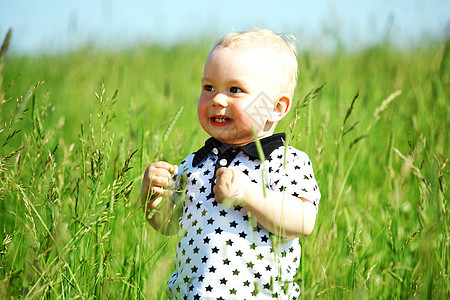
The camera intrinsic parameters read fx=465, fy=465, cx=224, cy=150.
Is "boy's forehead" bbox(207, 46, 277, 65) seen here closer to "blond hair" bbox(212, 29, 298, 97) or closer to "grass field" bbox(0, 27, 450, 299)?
"blond hair" bbox(212, 29, 298, 97)

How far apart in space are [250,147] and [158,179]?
1.06 ft

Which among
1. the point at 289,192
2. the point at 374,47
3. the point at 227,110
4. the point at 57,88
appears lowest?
the point at 57,88

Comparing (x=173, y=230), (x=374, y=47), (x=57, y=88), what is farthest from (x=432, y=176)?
(x=57, y=88)

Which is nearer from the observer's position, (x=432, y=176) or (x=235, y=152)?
(x=432, y=176)

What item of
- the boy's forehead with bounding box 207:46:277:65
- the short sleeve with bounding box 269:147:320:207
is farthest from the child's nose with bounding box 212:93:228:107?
the short sleeve with bounding box 269:147:320:207

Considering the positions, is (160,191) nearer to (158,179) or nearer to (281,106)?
(158,179)

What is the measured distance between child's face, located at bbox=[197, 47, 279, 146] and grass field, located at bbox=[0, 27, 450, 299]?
0.13 meters

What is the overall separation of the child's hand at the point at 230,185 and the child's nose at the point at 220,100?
24 centimetres

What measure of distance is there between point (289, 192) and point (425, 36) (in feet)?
13.2

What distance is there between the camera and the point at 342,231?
2.38m

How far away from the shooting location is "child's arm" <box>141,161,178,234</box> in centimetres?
154

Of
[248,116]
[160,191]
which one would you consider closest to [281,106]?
[248,116]

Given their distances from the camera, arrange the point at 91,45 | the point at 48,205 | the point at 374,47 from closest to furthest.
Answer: the point at 48,205
the point at 374,47
the point at 91,45

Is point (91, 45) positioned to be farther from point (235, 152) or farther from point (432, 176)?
point (432, 176)
